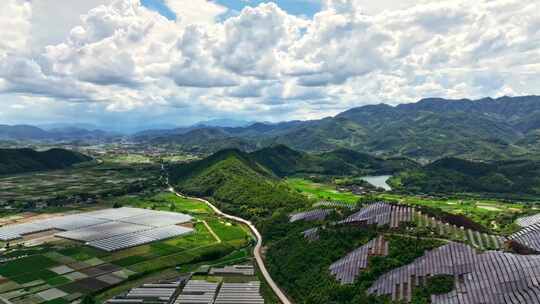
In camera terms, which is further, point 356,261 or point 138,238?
point 138,238

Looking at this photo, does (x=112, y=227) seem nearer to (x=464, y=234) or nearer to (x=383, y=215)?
(x=383, y=215)

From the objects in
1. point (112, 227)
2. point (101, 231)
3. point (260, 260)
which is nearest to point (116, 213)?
point (112, 227)

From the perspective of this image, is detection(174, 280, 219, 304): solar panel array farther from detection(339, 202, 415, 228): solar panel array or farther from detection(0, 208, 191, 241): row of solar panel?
detection(0, 208, 191, 241): row of solar panel

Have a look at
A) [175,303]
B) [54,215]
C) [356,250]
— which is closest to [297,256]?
[356,250]

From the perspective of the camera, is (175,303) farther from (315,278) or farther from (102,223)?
(102,223)

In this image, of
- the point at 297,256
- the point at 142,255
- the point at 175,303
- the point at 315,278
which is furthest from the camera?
the point at 142,255

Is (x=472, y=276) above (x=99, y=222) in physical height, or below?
above

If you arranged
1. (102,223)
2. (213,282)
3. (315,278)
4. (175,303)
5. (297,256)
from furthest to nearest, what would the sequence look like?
(102,223)
(297,256)
(213,282)
(315,278)
(175,303)

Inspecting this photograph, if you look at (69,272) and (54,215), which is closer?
(69,272)
